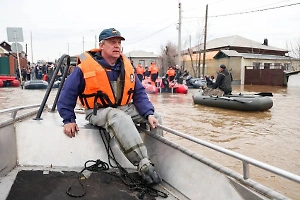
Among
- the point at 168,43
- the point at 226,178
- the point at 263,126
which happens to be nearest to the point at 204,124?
the point at 263,126

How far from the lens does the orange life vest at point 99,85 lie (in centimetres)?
298

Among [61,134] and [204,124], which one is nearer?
[61,134]

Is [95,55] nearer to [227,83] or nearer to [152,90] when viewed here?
[227,83]

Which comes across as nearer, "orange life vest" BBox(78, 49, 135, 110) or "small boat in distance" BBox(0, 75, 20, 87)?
"orange life vest" BBox(78, 49, 135, 110)

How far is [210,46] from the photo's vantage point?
162 feet

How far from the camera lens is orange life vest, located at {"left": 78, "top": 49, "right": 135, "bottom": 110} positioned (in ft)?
9.77

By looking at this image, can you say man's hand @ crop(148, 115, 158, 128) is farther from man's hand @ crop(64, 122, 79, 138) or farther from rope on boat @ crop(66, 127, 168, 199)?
man's hand @ crop(64, 122, 79, 138)

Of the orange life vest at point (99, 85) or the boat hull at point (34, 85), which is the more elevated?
the orange life vest at point (99, 85)

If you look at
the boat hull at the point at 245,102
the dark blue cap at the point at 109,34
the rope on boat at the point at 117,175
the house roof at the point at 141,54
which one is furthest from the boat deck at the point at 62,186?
the house roof at the point at 141,54

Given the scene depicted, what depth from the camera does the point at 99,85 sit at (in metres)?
2.98

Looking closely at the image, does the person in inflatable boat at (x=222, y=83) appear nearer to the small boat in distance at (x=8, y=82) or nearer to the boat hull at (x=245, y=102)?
the boat hull at (x=245, y=102)

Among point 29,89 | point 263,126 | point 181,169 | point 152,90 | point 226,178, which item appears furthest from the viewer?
point 29,89

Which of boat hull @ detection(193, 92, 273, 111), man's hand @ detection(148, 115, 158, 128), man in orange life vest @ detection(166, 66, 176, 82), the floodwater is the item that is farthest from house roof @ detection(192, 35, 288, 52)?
man's hand @ detection(148, 115, 158, 128)

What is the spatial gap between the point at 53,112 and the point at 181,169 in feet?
→ 7.14
